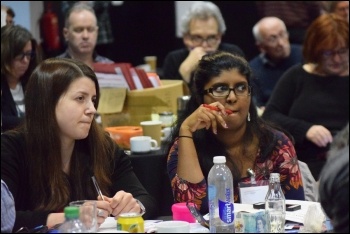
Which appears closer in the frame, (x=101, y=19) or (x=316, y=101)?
(x=316, y=101)

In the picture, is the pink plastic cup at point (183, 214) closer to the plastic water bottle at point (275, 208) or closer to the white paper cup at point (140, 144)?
the plastic water bottle at point (275, 208)

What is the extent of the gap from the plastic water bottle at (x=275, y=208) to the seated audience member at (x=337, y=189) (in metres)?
0.41

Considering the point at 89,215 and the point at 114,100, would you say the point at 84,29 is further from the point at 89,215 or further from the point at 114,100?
the point at 89,215

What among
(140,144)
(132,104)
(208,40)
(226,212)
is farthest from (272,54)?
(226,212)

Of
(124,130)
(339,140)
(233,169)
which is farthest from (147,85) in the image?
(339,140)

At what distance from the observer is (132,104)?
207 inches

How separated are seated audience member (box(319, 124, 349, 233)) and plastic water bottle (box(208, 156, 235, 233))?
48cm

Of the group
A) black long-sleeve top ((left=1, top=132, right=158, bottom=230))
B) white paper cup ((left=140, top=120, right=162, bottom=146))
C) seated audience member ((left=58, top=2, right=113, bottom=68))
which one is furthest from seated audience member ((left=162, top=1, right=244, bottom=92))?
black long-sleeve top ((left=1, top=132, right=158, bottom=230))

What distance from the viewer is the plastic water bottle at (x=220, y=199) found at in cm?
283

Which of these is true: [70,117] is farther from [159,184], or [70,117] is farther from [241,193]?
[159,184]

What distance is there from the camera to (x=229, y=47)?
664 cm

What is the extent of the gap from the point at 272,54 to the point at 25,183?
4100 millimetres

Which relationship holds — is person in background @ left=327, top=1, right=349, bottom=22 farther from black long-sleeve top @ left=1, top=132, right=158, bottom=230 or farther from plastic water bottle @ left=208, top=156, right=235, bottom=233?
plastic water bottle @ left=208, top=156, right=235, bottom=233

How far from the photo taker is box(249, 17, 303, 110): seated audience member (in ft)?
22.7
